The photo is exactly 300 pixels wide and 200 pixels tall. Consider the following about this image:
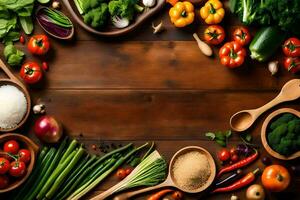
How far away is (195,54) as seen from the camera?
10.8ft

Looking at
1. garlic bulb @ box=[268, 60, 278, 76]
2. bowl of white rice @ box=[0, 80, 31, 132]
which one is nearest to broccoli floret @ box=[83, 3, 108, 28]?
bowl of white rice @ box=[0, 80, 31, 132]

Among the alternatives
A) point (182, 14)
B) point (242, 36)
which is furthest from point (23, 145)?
point (242, 36)

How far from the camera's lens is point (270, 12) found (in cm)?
314

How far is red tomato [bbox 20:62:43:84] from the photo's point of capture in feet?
10.4

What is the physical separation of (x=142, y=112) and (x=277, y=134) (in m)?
0.82

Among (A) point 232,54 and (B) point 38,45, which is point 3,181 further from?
(A) point 232,54

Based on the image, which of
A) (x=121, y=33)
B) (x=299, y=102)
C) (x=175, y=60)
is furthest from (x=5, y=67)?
(x=299, y=102)

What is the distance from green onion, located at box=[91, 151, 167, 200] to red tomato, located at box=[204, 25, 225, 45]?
0.79m

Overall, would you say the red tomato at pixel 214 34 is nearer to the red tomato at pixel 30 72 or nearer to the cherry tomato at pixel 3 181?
the red tomato at pixel 30 72

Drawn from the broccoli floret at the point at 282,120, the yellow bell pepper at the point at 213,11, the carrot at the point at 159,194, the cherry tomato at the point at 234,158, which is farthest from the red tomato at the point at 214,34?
the carrot at the point at 159,194

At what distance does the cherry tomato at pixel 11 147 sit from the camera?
3.07 metres

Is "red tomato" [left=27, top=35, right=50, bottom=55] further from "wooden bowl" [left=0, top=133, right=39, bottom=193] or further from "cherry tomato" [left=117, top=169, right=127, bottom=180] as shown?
"cherry tomato" [left=117, top=169, right=127, bottom=180]

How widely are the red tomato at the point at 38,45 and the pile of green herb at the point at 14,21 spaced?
78 millimetres

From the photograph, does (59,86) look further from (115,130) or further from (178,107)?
(178,107)
